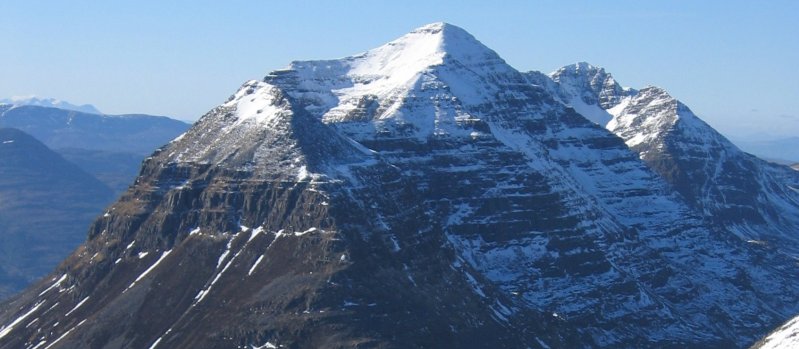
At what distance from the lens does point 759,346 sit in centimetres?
18912

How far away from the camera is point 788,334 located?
180875mm

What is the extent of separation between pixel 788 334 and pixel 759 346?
8.75 m
